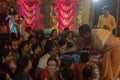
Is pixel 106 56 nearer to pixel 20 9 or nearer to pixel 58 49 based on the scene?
pixel 58 49

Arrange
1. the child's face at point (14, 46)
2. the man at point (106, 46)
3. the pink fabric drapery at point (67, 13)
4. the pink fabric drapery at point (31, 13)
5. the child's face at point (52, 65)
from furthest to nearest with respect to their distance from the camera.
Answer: the pink fabric drapery at point (67, 13)
the pink fabric drapery at point (31, 13)
the child's face at point (14, 46)
the man at point (106, 46)
the child's face at point (52, 65)

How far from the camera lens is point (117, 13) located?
10.5 metres

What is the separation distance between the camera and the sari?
426 cm

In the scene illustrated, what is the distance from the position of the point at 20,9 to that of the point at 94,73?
694cm

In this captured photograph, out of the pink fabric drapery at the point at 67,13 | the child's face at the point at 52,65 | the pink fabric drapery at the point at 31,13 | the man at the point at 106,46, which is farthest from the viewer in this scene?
the pink fabric drapery at the point at 67,13

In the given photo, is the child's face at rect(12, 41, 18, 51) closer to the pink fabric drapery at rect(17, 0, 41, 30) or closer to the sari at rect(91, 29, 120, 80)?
the sari at rect(91, 29, 120, 80)

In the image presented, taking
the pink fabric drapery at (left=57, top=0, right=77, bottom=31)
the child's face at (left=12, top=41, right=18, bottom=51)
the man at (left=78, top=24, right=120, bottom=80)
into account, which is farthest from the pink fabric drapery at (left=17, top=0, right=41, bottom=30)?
the man at (left=78, top=24, right=120, bottom=80)

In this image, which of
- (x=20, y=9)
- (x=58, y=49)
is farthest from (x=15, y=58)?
(x=20, y=9)

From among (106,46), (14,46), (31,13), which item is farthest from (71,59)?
(31,13)

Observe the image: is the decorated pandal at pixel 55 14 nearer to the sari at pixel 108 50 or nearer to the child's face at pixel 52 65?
the sari at pixel 108 50

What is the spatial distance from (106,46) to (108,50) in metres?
0.09

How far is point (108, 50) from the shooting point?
14.4 feet

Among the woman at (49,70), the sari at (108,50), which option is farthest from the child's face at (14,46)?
the sari at (108,50)

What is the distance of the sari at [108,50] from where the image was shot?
14.0 ft
